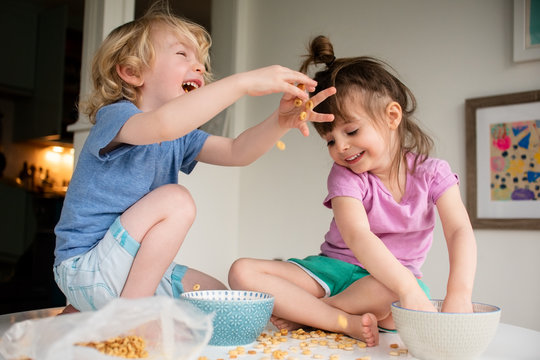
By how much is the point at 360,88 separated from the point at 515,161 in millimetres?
1230

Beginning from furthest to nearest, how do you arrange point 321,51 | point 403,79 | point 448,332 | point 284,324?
1. point 403,79
2. point 321,51
3. point 284,324
4. point 448,332

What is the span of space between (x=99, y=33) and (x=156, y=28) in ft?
2.62

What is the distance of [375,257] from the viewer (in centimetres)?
99

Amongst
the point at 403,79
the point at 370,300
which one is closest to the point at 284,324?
the point at 370,300

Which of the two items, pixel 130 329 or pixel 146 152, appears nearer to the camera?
pixel 130 329

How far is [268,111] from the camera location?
9.20ft

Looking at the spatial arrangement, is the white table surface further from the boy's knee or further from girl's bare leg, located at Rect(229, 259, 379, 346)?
the boy's knee

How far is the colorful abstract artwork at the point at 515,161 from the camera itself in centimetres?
210

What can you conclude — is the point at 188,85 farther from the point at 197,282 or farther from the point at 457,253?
the point at 457,253

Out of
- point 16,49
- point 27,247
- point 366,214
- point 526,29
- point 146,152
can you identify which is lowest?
point 27,247

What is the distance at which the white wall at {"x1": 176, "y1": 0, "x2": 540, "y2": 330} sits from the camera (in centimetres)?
216

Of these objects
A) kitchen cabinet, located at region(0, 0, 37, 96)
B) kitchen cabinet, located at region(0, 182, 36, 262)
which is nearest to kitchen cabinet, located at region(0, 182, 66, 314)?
kitchen cabinet, located at region(0, 182, 36, 262)

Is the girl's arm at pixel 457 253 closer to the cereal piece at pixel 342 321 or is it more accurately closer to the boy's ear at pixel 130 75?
the cereal piece at pixel 342 321

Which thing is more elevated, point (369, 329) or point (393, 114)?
point (393, 114)
